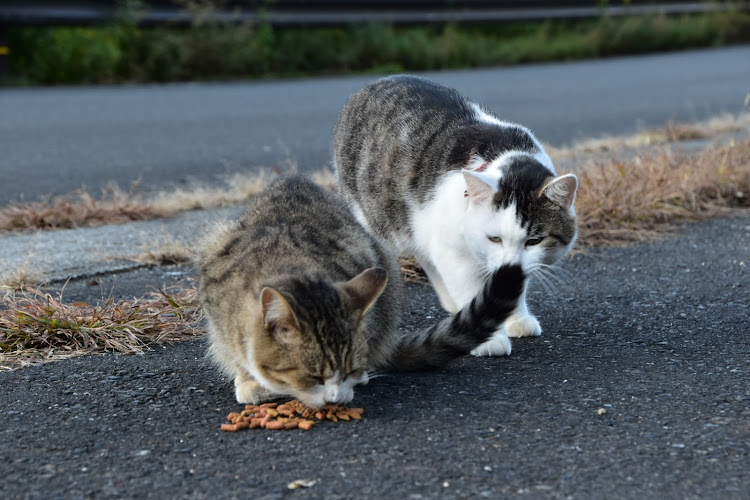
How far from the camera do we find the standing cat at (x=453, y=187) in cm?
386

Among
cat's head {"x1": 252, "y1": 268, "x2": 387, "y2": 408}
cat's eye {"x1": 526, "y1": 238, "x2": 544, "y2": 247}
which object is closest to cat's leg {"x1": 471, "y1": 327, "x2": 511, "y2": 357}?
cat's eye {"x1": 526, "y1": 238, "x2": 544, "y2": 247}

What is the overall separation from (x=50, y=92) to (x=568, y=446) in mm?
10700

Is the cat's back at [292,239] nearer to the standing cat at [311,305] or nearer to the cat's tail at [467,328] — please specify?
the standing cat at [311,305]

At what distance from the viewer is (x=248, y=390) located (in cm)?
326

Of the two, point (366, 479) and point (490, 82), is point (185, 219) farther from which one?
point (490, 82)

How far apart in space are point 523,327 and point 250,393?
1334mm

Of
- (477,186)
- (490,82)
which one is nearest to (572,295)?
(477,186)

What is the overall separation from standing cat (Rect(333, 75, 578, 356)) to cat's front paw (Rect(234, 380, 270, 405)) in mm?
978

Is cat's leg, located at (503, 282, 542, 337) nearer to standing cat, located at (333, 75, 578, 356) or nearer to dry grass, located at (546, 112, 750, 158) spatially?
standing cat, located at (333, 75, 578, 356)

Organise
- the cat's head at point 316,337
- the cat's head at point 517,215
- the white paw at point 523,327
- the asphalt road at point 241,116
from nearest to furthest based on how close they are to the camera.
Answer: the cat's head at point 316,337 → the cat's head at point 517,215 → the white paw at point 523,327 → the asphalt road at point 241,116

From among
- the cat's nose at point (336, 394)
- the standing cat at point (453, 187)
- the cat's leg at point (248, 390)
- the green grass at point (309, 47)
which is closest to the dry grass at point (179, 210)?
the standing cat at point (453, 187)

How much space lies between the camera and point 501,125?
4566 mm

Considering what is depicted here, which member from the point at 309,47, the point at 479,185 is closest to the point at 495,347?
the point at 479,185

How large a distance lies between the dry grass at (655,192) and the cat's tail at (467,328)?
2.27 m
